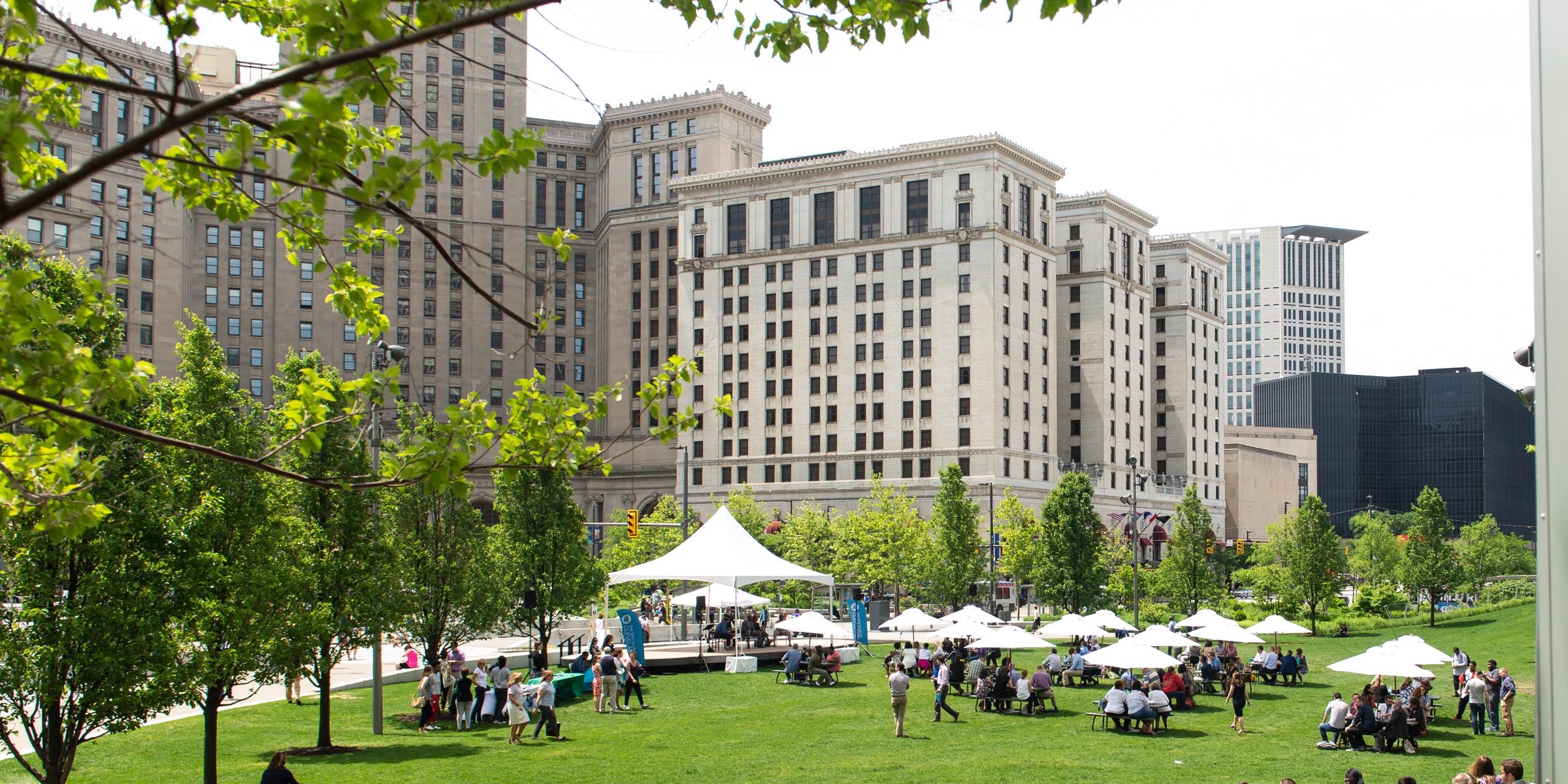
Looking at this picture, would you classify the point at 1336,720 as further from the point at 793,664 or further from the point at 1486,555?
the point at 1486,555

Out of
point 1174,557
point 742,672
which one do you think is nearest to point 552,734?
point 742,672

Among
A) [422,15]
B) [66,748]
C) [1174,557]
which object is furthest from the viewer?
[1174,557]

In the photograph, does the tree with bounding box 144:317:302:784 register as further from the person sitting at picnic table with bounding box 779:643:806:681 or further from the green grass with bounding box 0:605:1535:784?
the person sitting at picnic table with bounding box 779:643:806:681

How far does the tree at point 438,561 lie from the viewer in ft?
100

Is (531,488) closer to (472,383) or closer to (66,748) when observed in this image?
(66,748)

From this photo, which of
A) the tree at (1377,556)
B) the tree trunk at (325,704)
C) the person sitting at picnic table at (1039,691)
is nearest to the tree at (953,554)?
the person sitting at picnic table at (1039,691)

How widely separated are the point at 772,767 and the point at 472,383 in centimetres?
10365

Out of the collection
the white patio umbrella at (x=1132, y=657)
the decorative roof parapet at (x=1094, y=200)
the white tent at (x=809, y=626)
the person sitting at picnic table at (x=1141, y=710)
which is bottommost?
the person sitting at picnic table at (x=1141, y=710)

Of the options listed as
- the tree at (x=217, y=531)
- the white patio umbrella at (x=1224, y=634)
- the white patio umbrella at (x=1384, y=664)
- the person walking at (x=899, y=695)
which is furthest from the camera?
the white patio umbrella at (x=1224, y=634)

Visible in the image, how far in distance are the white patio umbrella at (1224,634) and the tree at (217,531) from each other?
24.8 metres

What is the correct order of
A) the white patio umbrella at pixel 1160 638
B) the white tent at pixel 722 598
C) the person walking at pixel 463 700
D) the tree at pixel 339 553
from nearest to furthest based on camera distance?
the tree at pixel 339 553 < the person walking at pixel 463 700 < the white patio umbrella at pixel 1160 638 < the white tent at pixel 722 598

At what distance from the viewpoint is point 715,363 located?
10581cm

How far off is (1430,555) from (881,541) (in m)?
27.0

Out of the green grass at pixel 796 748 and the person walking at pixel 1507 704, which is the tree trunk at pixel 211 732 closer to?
the green grass at pixel 796 748
